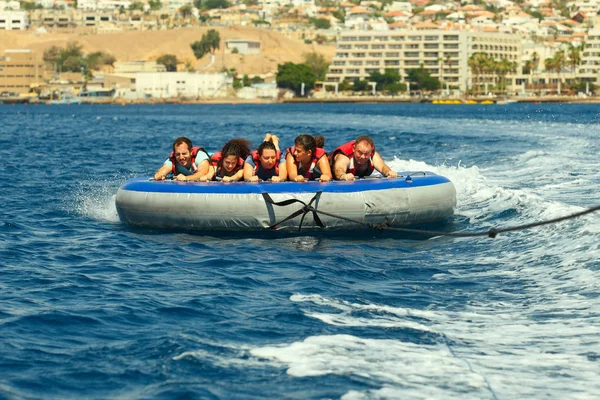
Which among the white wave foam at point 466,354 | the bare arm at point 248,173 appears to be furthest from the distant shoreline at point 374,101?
the white wave foam at point 466,354

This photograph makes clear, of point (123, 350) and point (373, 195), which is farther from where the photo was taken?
point (373, 195)

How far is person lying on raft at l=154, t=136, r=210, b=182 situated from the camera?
1706cm

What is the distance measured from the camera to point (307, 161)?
1681cm

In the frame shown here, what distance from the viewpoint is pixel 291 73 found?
646 feet

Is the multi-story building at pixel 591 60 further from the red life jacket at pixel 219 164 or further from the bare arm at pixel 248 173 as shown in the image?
the bare arm at pixel 248 173

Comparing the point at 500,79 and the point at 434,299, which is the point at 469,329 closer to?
the point at 434,299

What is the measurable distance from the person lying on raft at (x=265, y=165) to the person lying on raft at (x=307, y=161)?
16 cm

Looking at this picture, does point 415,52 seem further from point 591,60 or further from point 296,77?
point 591,60

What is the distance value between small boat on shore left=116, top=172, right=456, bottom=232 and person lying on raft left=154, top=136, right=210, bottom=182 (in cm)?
41

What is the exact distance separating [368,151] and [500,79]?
17688 cm

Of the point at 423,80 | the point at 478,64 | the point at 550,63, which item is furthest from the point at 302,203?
the point at 550,63

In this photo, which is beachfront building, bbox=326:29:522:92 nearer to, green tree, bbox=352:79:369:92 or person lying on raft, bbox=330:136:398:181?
green tree, bbox=352:79:369:92

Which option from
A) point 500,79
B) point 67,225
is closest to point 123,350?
point 67,225

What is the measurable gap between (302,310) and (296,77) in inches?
7330
